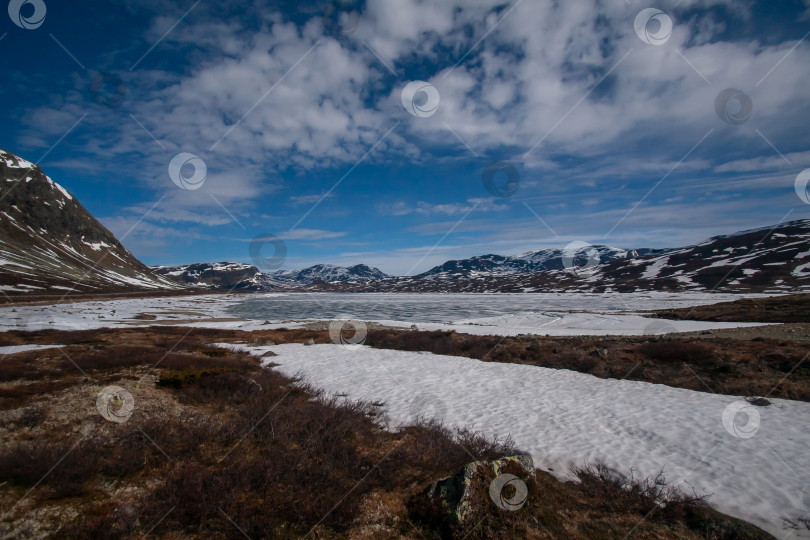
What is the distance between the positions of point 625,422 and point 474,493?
25.4 ft

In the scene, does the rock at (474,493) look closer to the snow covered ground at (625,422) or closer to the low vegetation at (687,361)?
the snow covered ground at (625,422)

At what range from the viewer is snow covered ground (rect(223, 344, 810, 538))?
716cm

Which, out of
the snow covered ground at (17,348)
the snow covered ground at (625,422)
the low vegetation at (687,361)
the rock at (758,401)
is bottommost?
the snow covered ground at (17,348)

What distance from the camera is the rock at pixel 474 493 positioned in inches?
217

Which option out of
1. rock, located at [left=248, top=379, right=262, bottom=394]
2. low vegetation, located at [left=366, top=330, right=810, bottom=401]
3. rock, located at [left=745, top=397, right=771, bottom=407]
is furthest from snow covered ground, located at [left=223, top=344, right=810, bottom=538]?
rock, located at [left=248, top=379, right=262, bottom=394]

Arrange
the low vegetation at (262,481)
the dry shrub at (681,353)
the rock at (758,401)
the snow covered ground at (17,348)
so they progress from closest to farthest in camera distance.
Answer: the low vegetation at (262,481) < the rock at (758,401) < the dry shrub at (681,353) < the snow covered ground at (17,348)

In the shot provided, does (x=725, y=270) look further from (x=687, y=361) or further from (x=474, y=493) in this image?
(x=474, y=493)

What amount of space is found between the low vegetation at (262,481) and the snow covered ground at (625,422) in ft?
3.34

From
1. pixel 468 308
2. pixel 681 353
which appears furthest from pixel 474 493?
pixel 468 308

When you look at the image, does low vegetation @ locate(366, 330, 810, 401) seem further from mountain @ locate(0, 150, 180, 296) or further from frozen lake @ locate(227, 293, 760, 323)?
mountain @ locate(0, 150, 180, 296)

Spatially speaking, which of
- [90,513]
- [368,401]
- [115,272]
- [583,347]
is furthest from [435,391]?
[115,272]

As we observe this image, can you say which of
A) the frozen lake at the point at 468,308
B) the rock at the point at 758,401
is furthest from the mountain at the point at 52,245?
the rock at the point at 758,401

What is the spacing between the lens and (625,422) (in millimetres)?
10602

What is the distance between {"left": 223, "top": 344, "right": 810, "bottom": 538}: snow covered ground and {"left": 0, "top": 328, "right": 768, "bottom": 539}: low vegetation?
3.34ft
